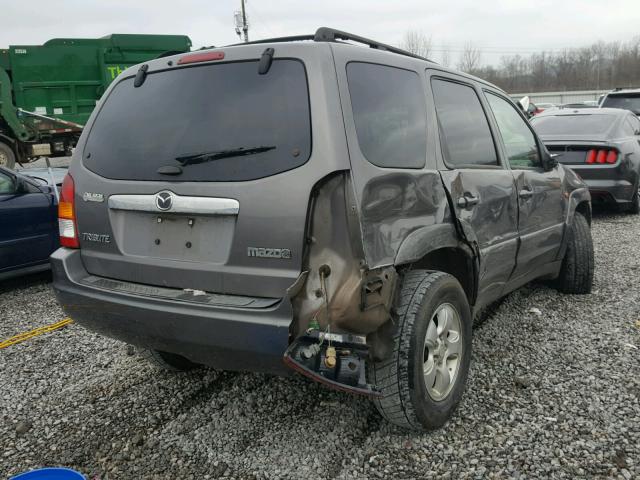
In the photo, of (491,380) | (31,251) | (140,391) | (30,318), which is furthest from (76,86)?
(491,380)

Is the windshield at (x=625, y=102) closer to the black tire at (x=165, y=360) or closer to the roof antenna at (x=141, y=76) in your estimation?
the black tire at (x=165, y=360)

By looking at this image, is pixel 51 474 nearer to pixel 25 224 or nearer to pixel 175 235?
pixel 175 235

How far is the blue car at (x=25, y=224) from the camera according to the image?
5.38m

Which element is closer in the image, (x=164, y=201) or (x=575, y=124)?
(x=164, y=201)

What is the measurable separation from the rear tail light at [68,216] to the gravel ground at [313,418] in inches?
38.6

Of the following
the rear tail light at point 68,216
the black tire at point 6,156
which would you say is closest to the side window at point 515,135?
the rear tail light at point 68,216

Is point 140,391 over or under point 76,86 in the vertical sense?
under

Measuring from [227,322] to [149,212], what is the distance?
0.68m

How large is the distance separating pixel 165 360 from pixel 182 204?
1330 millimetres

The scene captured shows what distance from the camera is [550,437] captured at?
8.84 ft

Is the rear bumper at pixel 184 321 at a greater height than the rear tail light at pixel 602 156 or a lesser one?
lesser

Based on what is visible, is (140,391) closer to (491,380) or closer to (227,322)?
(227,322)

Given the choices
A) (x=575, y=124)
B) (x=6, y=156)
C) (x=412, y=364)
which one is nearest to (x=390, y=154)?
(x=412, y=364)

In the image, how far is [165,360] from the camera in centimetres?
340
